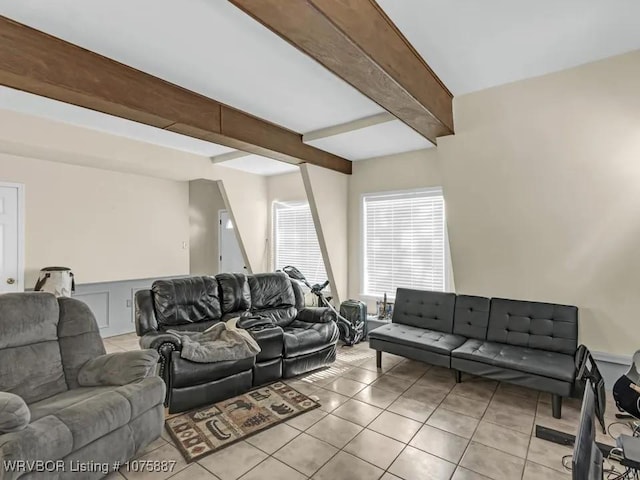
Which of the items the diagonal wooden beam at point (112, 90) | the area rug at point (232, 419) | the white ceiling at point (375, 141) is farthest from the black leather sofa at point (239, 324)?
the white ceiling at point (375, 141)

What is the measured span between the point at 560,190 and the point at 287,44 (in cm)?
259

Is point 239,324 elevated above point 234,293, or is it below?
below

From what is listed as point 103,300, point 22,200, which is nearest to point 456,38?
point 22,200

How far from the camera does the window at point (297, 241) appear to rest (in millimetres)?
6051

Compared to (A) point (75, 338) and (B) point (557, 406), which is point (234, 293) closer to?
(A) point (75, 338)

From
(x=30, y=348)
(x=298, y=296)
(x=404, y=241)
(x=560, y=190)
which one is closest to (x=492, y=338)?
(x=560, y=190)

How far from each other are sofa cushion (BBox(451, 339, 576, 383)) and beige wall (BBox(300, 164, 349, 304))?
7.43ft

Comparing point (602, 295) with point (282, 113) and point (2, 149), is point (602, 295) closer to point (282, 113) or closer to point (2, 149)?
point (282, 113)

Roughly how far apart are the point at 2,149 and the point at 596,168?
19.6ft

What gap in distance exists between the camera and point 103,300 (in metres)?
5.21

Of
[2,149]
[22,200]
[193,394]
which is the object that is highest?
[2,149]

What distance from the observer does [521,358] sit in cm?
309

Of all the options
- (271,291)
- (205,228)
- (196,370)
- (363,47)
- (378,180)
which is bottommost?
(196,370)

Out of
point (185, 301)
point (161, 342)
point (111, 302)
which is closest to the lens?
point (161, 342)
